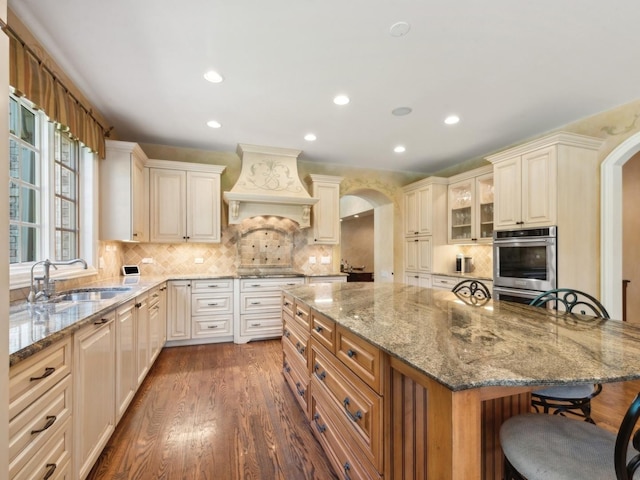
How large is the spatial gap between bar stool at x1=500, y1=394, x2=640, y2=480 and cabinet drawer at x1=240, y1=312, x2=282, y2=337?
130 inches

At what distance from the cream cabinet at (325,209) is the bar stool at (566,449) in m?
3.71

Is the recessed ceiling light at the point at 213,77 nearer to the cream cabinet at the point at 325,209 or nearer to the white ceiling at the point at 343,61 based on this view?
the white ceiling at the point at 343,61

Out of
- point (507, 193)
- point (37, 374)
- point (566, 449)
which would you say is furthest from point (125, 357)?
point (507, 193)

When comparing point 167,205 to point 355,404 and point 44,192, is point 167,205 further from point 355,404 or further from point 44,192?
point 355,404

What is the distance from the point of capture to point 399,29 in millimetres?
1958

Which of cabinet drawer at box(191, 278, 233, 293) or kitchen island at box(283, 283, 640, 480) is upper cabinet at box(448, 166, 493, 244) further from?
cabinet drawer at box(191, 278, 233, 293)

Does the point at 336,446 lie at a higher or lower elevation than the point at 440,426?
lower

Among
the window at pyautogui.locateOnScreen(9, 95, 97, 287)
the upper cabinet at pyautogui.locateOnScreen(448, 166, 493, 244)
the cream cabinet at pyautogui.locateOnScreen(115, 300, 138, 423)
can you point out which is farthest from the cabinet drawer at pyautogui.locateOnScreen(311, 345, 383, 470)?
the upper cabinet at pyautogui.locateOnScreen(448, 166, 493, 244)

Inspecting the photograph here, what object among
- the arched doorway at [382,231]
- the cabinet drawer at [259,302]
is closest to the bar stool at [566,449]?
the cabinet drawer at [259,302]

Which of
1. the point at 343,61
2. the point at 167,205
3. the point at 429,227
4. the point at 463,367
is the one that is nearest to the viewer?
the point at 463,367

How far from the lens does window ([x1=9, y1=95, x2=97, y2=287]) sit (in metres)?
2.14

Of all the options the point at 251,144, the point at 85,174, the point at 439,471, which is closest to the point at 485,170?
the point at 251,144

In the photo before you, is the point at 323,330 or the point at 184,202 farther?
the point at 184,202

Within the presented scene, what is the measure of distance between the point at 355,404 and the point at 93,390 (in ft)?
4.65
